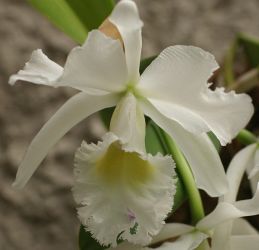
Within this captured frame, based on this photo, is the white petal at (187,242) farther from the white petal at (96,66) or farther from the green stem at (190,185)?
the white petal at (96,66)

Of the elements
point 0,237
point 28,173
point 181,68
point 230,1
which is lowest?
point 0,237

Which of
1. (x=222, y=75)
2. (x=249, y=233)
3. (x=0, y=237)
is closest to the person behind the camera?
(x=249, y=233)

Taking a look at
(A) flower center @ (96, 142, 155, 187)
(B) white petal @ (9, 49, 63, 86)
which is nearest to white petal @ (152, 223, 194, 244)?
(A) flower center @ (96, 142, 155, 187)

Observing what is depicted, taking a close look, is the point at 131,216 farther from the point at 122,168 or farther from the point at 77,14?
the point at 77,14

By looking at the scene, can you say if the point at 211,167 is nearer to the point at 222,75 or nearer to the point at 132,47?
the point at 132,47

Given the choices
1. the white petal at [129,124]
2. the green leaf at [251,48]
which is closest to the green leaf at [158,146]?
the white petal at [129,124]

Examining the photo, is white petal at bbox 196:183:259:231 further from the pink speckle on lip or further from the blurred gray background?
the blurred gray background

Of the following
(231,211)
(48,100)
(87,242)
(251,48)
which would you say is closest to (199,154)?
(231,211)

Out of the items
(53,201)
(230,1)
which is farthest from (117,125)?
(230,1)
